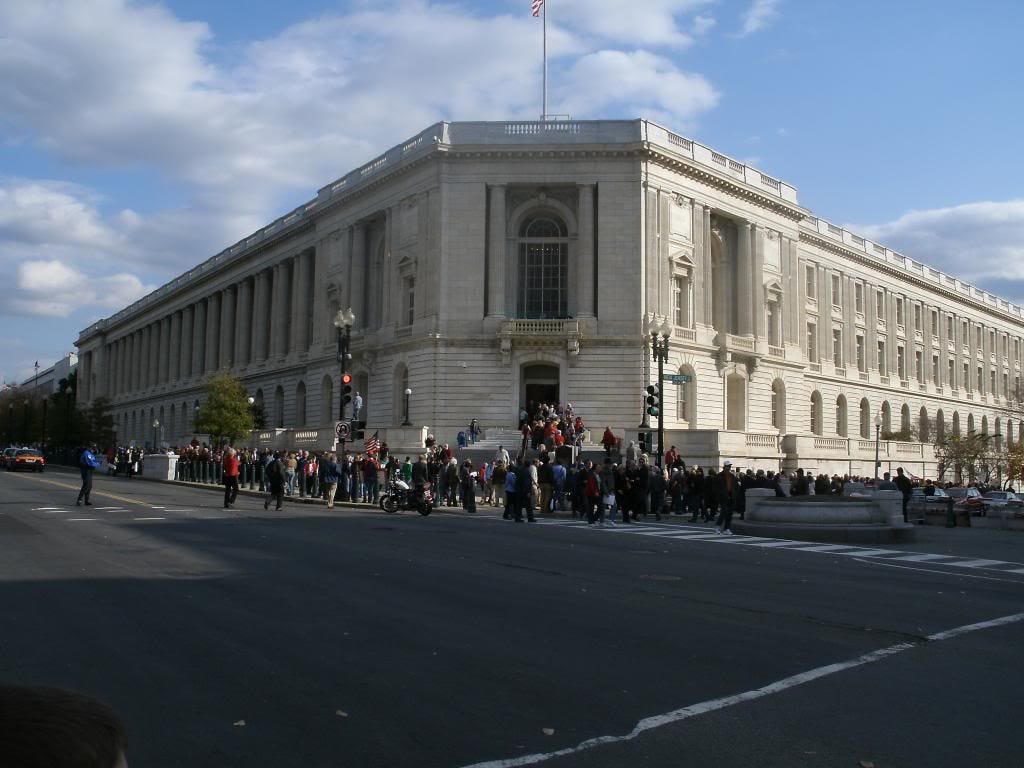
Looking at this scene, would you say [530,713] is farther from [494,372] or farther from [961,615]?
[494,372]

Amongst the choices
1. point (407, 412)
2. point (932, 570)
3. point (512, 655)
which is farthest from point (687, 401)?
point (512, 655)

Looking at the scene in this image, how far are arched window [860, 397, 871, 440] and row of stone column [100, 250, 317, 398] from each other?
43.4 m


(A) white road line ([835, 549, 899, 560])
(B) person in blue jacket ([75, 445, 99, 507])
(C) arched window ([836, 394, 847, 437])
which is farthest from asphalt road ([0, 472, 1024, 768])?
(C) arched window ([836, 394, 847, 437])

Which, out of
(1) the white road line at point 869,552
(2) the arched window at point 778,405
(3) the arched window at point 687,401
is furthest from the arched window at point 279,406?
(1) the white road line at point 869,552

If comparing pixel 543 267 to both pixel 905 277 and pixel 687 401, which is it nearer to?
pixel 687 401

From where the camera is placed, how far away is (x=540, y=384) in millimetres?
52062

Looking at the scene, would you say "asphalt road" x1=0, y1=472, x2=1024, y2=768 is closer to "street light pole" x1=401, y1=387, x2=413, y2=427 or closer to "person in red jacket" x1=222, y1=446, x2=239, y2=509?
"person in red jacket" x1=222, y1=446, x2=239, y2=509

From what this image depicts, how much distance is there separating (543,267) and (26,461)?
3856 centimetres

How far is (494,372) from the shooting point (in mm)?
51156

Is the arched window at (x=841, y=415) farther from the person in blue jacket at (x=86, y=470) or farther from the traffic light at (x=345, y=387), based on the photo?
the person in blue jacket at (x=86, y=470)

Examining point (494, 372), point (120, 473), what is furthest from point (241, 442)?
point (494, 372)

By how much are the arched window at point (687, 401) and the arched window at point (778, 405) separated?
30.7ft

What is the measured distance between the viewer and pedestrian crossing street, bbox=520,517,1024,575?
58.2ft

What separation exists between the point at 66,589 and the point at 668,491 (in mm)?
25562
